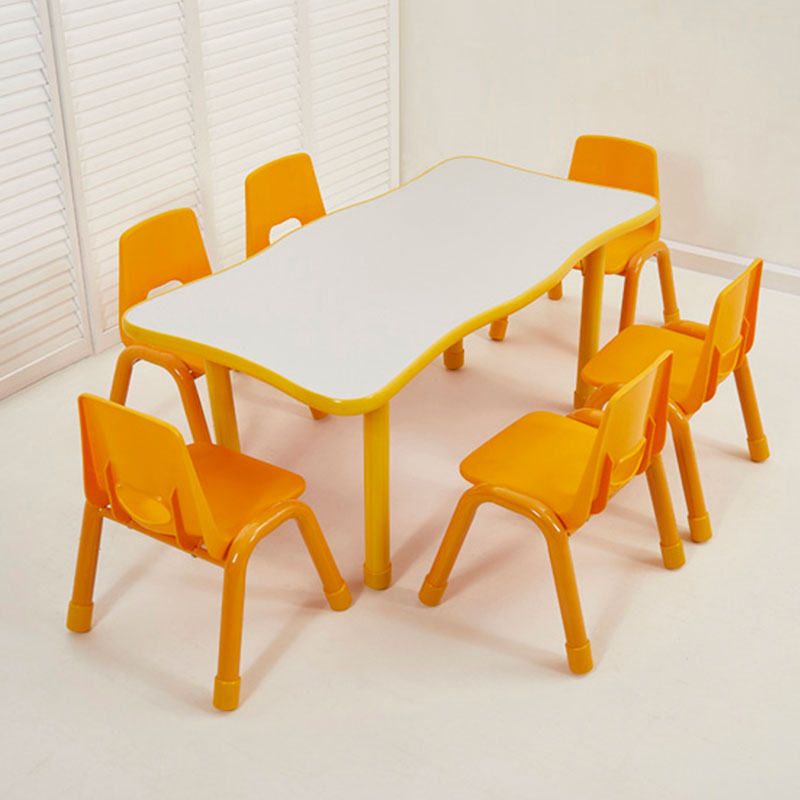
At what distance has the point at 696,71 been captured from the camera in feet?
14.2

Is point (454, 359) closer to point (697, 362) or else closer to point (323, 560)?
point (697, 362)

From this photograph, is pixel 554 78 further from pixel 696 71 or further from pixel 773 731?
pixel 773 731

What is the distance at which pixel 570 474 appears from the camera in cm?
269

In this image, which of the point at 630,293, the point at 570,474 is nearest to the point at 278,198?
the point at 630,293

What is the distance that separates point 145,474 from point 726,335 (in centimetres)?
149

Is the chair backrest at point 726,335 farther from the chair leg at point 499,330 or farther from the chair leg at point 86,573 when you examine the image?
the chair leg at point 86,573

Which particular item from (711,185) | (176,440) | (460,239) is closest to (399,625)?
(176,440)

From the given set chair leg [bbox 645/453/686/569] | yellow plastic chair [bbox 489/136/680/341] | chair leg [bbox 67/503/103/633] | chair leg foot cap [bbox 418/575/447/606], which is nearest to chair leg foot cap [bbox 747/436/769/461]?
chair leg [bbox 645/453/686/569]

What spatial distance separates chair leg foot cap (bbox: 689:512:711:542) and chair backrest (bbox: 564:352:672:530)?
0.39 m

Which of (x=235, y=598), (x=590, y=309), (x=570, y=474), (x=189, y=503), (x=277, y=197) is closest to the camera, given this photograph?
(x=189, y=503)

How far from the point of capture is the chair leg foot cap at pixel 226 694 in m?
2.52

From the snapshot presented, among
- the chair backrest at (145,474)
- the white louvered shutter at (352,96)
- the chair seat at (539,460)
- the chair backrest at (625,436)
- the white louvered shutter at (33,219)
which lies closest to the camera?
the chair backrest at (145,474)

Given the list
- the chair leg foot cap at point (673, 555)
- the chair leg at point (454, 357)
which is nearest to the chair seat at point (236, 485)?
the chair leg foot cap at point (673, 555)

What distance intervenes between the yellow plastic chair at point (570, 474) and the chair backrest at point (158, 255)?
1.15m
